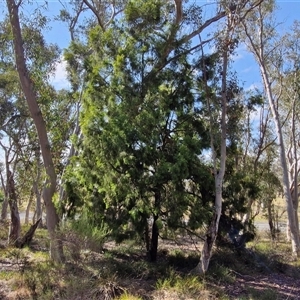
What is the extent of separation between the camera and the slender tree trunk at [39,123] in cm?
835

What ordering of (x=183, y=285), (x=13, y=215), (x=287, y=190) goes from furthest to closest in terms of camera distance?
(x=287, y=190) → (x=13, y=215) → (x=183, y=285)

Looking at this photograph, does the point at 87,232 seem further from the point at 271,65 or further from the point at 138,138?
the point at 271,65

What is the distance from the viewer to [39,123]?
8672 mm

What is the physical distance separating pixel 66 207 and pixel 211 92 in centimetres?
500

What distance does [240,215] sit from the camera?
10.6 m

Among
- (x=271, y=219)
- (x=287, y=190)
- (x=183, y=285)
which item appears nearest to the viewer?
(x=183, y=285)

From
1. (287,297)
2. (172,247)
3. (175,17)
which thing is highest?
(175,17)

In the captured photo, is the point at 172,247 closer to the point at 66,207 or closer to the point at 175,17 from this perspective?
the point at 66,207

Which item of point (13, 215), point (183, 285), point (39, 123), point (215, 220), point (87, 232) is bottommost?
point (183, 285)

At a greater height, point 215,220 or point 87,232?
point 215,220

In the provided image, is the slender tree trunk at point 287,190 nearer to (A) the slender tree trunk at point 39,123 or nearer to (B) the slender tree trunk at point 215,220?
(B) the slender tree trunk at point 215,220

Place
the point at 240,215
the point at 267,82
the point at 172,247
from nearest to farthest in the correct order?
the point at 240,215 → the point at 172,247 → the point at 267,82

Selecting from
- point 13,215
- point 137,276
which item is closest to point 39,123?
point 137,276

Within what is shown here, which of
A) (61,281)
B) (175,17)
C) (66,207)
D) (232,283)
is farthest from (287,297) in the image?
(175,17)
